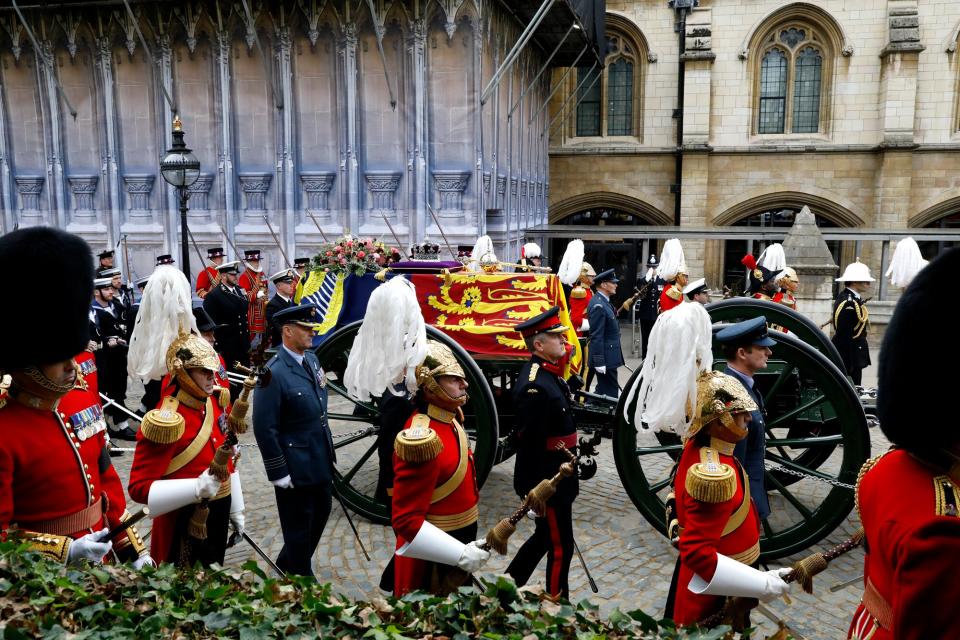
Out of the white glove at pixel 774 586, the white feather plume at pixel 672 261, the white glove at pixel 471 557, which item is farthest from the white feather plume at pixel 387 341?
the white feather plume at pixel 672 261

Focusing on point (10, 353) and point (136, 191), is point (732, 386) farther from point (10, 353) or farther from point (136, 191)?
point (136, 191)

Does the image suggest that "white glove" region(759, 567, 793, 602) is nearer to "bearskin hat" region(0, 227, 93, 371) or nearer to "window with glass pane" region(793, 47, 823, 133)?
"bearskin hat" region(0, 227, 93, 371)

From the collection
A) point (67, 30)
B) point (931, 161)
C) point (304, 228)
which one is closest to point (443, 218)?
point (304, 228)

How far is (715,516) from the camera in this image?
3.13 metres

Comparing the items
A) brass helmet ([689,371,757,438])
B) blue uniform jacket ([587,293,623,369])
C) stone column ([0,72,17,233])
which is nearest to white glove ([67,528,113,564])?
brass helmet ([689,371,757,438])

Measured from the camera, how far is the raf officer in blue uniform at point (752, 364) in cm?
421

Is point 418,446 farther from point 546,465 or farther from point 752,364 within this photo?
point 752,364

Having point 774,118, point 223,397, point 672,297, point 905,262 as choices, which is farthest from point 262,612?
point 774,118

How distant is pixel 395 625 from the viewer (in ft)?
7.54

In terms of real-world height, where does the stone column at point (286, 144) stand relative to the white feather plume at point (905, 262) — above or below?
above

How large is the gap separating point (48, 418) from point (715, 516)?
8.84 ft

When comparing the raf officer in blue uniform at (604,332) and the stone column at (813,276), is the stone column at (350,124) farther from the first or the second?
the stone column at (813,276)

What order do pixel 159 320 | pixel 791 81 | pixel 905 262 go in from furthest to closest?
pixel 791 81 → pixel 905 262 → pixel 159 320

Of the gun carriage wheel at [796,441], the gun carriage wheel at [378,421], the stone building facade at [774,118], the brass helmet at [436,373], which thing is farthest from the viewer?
the stone building facade at [774,118]
